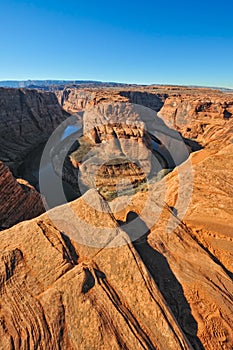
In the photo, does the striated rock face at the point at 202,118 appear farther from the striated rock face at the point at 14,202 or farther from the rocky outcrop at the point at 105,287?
the rocky outcrop at the point at 105,287

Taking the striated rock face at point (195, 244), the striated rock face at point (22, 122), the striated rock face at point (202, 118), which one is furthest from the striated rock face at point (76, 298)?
the striated rock face at point (22, 122)

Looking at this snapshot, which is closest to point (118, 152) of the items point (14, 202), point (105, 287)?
point (14, 202)

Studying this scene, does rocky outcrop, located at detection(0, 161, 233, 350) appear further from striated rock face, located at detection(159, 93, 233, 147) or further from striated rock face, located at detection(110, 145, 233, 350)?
striated rock face, located at detection(159, 93, 233, 147)

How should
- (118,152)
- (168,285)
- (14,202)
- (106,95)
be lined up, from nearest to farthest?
(168,285), (14,202), (118,152), (106,95)

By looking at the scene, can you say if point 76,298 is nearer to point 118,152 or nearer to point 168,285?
point 168,285

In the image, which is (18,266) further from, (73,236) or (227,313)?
(227,313)

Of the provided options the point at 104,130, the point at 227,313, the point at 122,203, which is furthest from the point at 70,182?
the point at 227,313
